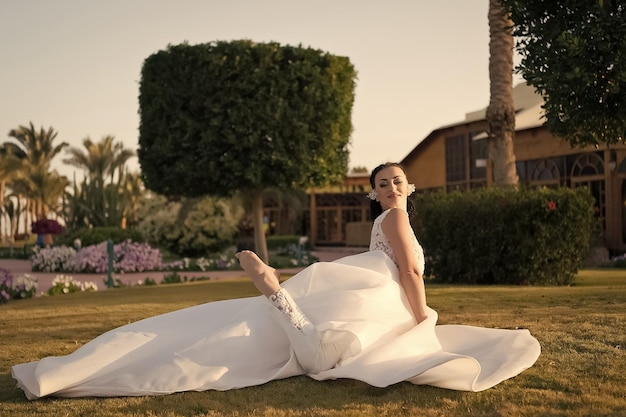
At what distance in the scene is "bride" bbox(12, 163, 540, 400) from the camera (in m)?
5.20

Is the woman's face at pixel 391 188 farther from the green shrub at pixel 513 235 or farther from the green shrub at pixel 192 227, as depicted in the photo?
the green shrub at pixel 192 227

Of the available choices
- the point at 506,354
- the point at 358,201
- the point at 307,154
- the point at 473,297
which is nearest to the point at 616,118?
the point at 473,297

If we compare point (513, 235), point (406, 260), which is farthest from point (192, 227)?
point (406, 260)

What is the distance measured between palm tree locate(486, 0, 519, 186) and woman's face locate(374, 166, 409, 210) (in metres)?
10.2

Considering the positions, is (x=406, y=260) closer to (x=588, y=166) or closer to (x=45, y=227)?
(x=588, y=166)

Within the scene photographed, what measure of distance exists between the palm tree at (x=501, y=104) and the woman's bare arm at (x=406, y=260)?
414 inches

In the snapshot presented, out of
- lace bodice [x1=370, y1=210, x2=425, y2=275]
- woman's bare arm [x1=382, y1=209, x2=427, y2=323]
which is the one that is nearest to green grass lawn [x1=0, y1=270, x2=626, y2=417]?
woman's bare arm [x1=382, y1=209, x2=427, y2=323]

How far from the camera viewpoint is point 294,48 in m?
22.4

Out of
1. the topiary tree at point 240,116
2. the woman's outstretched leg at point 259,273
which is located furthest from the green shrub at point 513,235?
the woman's outstretched leg at point 259,273

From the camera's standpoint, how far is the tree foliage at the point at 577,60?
35.7 ft

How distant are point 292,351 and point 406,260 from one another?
1078 mm

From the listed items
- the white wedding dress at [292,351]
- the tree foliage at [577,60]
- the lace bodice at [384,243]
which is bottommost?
the white wedding dress at [292,351]

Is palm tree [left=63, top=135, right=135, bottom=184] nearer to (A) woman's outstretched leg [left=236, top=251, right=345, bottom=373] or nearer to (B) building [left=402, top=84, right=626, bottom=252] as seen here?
(B) building [left=402, top=84, right=626, bottom=252]

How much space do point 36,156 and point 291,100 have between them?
41494 millimetres
